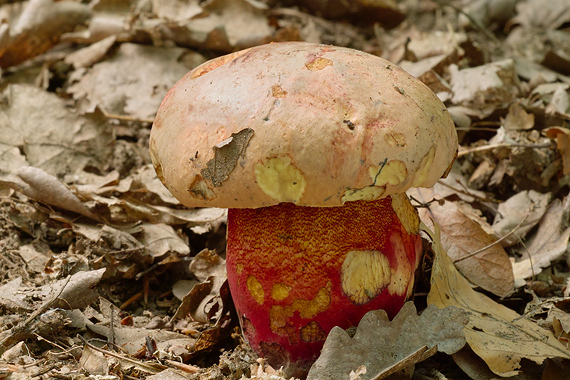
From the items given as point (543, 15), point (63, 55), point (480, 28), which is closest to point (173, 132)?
point (63, 55)

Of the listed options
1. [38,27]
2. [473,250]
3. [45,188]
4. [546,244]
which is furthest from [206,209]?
[38,27]

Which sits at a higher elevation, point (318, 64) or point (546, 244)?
point (318, 64)

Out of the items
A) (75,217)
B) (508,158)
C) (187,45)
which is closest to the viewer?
(75,217)

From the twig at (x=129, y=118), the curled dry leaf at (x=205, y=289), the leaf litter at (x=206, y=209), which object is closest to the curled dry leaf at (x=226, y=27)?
the leaf litter at (x=206, y=209)

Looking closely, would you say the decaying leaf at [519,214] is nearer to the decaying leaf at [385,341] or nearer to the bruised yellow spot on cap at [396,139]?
the decaying leaf at [385,341]

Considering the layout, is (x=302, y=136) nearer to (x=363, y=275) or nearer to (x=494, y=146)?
(x=363, y=275)

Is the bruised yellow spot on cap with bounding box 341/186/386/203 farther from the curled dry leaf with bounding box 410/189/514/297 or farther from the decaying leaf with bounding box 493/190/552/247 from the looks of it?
the decaying leaf with bounding box 493/190/552/247

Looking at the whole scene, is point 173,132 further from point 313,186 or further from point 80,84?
point 80,84
